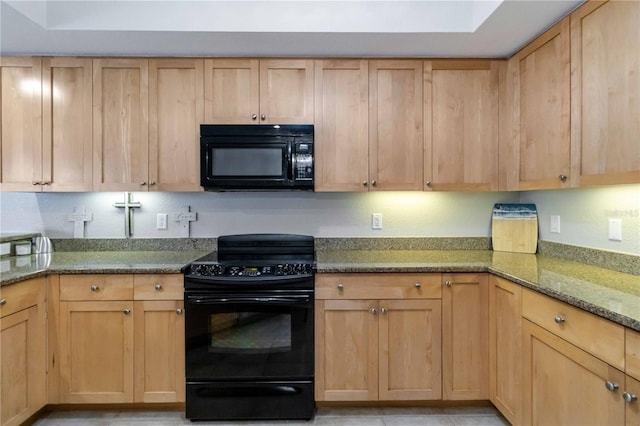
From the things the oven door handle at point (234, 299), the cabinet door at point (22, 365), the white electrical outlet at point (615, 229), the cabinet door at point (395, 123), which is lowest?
the cabinet door at point (22, 365)

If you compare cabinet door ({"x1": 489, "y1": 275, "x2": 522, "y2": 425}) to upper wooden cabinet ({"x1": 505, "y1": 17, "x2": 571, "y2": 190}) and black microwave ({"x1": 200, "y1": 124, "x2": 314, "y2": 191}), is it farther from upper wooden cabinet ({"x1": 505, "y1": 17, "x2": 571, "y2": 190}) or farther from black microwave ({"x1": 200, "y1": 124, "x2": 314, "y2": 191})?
black microwave ({"x1": 200, "y1": 124, "x2": 314, "y2": 191})

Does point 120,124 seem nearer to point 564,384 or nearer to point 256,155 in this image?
point 256,155

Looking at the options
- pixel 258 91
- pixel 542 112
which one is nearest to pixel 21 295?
pixel 258 91

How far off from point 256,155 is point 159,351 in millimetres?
1286

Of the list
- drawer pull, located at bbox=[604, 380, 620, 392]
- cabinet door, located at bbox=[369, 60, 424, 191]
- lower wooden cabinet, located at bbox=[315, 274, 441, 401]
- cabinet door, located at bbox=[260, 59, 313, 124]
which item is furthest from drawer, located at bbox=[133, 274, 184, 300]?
drawer pull, located at bbox=[604, 380, 620, 392]

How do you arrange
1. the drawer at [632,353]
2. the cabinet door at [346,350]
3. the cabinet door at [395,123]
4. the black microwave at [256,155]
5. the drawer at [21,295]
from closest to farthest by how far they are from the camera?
the drawer at [632,353]
the drawer at [21,295]
the cabinet door at [346,350]
the black microwave at [256,155]
the cabinet door at [395,123]

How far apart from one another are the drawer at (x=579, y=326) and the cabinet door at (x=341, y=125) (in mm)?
1212

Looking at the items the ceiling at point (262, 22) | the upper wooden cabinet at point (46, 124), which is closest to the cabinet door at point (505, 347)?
the ceiling at point (262, 22)

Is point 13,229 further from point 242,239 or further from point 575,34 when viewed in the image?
point 575,34

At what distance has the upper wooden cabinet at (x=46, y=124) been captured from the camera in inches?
94.3

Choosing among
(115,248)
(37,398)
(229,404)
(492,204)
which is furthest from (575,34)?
(37,398)

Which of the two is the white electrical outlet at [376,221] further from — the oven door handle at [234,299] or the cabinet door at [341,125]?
the oven door handle at [234,299]

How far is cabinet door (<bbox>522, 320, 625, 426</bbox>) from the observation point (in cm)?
127

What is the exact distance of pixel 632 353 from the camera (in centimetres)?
116
